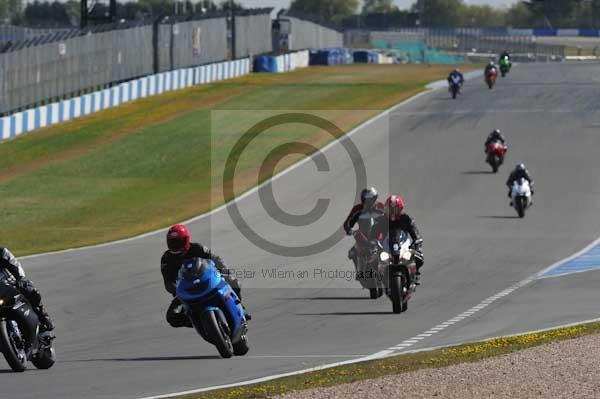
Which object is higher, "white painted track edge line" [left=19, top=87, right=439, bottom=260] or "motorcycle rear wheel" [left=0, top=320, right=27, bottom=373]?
"motorcycle rear wheel" [left=0, top=320, right=27, bottom=373]

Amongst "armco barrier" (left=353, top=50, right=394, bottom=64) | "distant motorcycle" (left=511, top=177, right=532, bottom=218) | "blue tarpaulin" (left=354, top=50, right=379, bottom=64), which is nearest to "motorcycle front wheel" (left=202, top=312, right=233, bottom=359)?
"distant motorcycle" (left=511, top=177, right=532, bottom=218)

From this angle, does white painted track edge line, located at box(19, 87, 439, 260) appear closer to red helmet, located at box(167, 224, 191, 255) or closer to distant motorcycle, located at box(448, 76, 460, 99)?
distant motorcycle, located at box(448, 76, 460, 99)

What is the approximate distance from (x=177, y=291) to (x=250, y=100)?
173 ft

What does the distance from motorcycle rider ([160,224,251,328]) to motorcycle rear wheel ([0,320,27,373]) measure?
6.21 feet

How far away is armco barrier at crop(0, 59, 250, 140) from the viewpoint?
53250mm

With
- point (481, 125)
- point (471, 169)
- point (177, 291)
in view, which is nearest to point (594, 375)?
point (177, 291)

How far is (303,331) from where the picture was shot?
17.7 meters

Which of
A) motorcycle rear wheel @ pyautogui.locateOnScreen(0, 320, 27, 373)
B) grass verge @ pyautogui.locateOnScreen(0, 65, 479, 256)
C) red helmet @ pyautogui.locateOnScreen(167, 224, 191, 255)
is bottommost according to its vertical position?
grass verge @ pyautogui.locateOnScreen(0, 65, 479, 256)

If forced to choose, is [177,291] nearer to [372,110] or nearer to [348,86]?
[372,110]

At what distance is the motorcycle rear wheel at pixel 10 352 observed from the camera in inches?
548

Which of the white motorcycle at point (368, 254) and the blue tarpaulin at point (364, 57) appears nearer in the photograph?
the white motorcycle at point (368, 254)

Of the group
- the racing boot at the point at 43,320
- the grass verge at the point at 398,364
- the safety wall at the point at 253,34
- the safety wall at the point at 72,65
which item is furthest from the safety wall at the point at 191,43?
the racing boot at the point at 43,320

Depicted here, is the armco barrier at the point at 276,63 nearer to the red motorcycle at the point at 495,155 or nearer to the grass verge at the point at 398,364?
the red motorcycle at the point at 495,155

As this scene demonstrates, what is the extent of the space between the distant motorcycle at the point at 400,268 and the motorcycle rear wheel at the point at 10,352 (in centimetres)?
632
